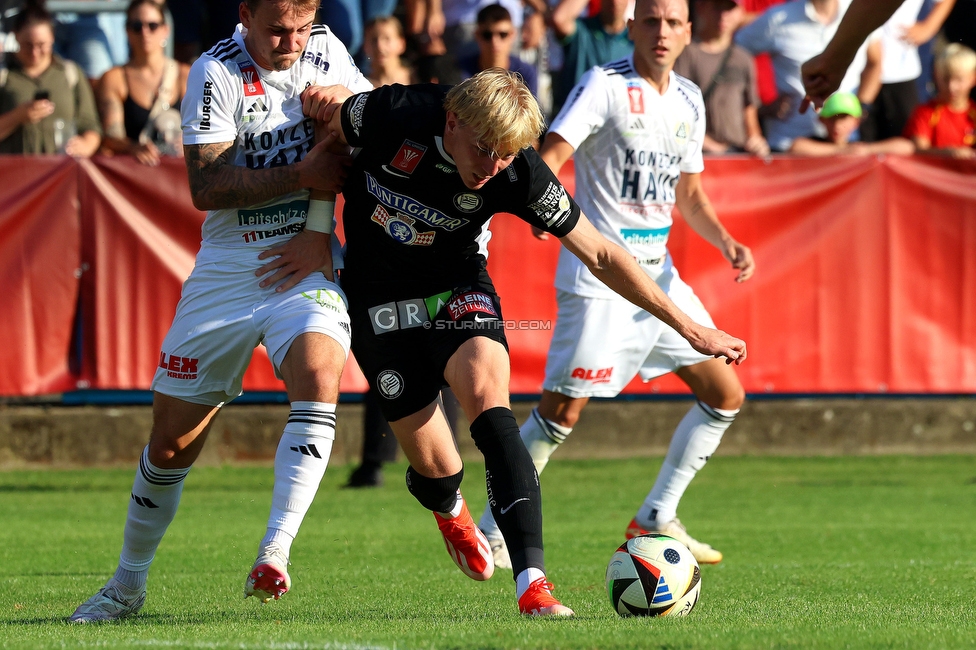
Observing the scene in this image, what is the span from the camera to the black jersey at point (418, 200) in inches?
213

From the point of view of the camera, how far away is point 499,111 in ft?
16.3

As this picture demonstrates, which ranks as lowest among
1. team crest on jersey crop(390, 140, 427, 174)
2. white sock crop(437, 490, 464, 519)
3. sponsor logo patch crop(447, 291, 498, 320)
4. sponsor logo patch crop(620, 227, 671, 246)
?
white sock crop(437, 490, 464, 519)

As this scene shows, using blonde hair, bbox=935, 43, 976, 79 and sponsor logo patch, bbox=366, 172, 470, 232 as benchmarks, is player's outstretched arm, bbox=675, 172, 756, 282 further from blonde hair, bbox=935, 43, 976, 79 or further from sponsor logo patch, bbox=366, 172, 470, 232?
blonde hair, bbox=935, 43, 976, 79

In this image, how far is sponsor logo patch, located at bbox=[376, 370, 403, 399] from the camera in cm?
577

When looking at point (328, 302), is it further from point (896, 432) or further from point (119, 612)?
point (896, 432)

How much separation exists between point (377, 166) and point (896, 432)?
28.3 feet

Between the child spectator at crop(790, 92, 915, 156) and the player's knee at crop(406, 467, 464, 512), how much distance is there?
785 centimetres

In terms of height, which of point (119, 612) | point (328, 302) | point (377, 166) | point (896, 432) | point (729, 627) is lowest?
point (896, 432)

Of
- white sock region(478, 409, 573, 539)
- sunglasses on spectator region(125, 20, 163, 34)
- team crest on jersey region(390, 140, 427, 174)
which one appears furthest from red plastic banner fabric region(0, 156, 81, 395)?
team crest on jersey region(390, 140, 427, 174)

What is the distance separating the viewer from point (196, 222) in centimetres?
1176

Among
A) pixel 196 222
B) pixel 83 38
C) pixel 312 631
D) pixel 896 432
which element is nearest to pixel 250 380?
pixel 196 222

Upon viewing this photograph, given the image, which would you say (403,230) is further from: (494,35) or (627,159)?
(494,35)

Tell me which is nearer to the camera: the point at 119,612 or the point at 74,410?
the point at 119,612

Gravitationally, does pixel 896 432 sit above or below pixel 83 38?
below
